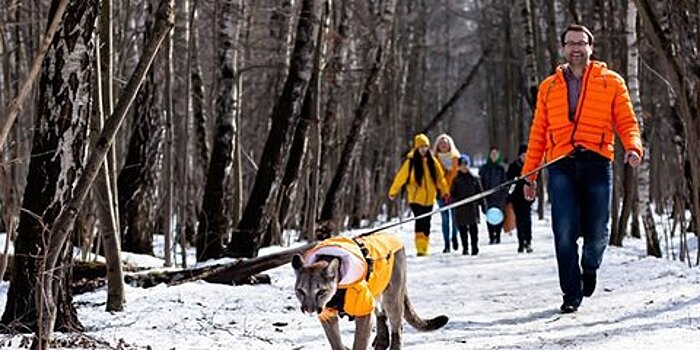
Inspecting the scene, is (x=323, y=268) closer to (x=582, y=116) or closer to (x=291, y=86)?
(x=582, y=116)

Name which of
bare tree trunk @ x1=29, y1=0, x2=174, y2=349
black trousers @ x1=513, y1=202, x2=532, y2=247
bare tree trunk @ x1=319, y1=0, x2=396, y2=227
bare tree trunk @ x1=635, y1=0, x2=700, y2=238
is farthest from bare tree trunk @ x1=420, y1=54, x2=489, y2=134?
bare tree trunk @ x1=29, y1=0, x2=174, y2=349

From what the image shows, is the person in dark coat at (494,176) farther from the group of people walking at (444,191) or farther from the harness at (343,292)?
the harness at (343,292)

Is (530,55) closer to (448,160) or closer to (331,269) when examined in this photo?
(448,160)

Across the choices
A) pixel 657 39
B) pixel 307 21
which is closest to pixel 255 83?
pixel 307 21

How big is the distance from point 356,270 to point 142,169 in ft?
27.7

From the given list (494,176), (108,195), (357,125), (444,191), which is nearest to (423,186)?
(444,191)

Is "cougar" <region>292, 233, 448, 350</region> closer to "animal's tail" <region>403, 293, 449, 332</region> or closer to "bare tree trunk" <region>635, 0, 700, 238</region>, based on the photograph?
"animal's tail" <region>403, 293, 449, 332</region>

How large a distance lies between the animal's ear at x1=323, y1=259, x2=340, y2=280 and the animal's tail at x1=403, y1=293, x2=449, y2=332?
124 centimetres

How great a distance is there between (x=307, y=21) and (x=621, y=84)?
592 centimetres

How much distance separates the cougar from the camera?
4.91 meters

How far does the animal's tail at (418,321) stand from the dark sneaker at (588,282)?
1.59 m

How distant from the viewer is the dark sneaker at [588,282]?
24.6ft

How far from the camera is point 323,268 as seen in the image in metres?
4.94

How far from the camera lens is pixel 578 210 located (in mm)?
7250
